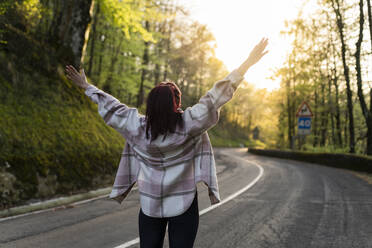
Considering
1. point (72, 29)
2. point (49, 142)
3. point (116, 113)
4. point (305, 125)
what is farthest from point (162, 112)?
point (305, 125)

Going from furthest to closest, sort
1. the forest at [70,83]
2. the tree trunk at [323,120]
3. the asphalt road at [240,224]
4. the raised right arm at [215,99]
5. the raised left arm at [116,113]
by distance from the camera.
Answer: the tree trunk at [323,120] < the forest at [70,83] < the asphalt road at [240,224] < the raised left arm at [116,113] < the raised right arm at [215,99]

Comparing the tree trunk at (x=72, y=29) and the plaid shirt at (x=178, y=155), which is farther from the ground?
the tree trunk at (x=72, y=29)

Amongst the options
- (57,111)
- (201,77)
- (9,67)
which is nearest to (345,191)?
(57,111)

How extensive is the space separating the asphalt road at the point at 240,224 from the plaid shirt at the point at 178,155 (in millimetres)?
2570

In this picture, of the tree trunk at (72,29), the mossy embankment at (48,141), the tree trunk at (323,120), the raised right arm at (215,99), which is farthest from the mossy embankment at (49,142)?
the tree trunk at (323,120)

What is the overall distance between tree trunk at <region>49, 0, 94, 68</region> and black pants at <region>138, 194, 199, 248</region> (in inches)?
443

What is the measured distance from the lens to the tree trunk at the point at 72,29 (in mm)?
11969

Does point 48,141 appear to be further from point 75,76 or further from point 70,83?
point 75,76

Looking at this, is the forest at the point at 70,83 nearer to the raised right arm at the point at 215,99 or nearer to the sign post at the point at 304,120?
the sign post at the point at 304,120

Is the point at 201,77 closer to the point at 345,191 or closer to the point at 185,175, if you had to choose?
the point at 345,191

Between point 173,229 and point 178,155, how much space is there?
529 millimetres

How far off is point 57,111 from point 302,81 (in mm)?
25010

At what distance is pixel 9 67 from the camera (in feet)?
30.4

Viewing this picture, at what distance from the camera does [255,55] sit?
201cm
